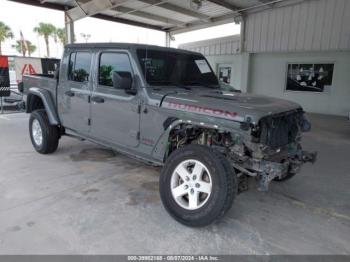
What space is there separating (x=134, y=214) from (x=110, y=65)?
6.49 feet

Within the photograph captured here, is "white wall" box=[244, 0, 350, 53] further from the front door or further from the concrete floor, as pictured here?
A: the front door

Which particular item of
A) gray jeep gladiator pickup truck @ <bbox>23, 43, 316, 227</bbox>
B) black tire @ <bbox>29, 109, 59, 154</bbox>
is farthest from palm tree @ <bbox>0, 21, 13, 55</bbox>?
gray jeep gladiator pickup truck @ <bbox>23, 43, 316, 227</bbox>

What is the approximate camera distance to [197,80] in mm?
4008

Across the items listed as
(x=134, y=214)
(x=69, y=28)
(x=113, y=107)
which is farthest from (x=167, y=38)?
(x=134, y=214)

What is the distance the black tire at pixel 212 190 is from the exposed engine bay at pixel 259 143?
0.24m

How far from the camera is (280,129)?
292 centimetres

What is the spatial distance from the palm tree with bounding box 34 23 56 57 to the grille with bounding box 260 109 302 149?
43709 millimetres

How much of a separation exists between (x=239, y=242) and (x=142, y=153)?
1.52m

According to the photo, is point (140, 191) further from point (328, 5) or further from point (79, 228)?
point (328, 5)

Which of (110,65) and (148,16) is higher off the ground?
(148,16)

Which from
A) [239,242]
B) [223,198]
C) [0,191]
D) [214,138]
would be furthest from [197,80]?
[0,191]

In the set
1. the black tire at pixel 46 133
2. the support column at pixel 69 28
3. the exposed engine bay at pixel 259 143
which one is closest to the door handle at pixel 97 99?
the exposed engine bay at pixel 259 143

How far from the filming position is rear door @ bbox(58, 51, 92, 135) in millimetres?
4031

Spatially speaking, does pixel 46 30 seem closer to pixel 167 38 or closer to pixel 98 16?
pixel 167 38
